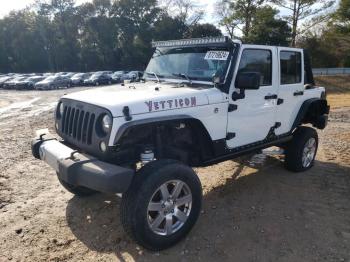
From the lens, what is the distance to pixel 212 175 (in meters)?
6.00

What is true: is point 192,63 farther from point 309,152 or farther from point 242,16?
point 242,16

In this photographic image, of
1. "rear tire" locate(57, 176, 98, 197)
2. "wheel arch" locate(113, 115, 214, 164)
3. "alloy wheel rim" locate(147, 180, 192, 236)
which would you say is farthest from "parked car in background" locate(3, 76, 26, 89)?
"alloy wheel rim" locate(147, 180, 192, 236)

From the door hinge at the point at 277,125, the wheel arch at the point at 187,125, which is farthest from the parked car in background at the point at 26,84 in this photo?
the wheel arch at the point at 187,125

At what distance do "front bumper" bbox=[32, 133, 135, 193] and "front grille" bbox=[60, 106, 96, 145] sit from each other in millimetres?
200

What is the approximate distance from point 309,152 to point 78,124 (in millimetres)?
4188

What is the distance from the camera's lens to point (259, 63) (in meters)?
4.94

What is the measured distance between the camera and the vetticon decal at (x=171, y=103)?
12.2 ft

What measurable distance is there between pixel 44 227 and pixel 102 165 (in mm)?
1538

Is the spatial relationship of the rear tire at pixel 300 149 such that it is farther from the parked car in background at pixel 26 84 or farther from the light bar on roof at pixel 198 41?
the parked car in background at pixel 26 84

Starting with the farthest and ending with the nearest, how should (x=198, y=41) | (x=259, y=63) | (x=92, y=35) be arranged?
(x=92, y=35), (x=259, y=63), (x=198, y=41)

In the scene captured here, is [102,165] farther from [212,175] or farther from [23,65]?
[23,65]

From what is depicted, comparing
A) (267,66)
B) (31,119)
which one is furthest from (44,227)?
(31,119)

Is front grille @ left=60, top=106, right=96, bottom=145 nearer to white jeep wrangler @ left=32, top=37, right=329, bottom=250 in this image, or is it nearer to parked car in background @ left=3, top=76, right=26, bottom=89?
white jeep wrangler @ left=32, top=37, right=329, bottom=250

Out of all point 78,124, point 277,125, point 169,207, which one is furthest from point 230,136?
point 78,124
